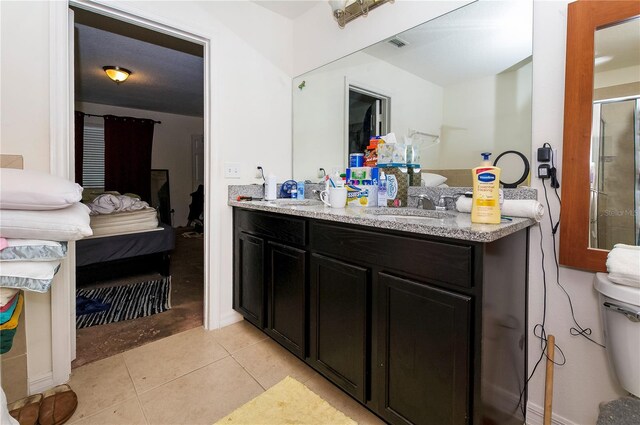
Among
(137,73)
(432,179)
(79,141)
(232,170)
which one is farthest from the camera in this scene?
(79,141)

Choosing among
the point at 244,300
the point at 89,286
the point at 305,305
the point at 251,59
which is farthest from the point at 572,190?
the point at 89,286

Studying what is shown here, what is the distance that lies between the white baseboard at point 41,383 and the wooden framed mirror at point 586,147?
8.30 ft

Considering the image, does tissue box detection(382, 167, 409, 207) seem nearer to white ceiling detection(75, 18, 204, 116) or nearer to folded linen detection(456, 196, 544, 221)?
folded linen detection(456, 196, 544, 221)

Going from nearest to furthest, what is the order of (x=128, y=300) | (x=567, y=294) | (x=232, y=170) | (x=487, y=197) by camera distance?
1. (x=487, y=197)
2. (x=567, y=294)
3. (x=232, y=170)
4. (x=128, y=300)

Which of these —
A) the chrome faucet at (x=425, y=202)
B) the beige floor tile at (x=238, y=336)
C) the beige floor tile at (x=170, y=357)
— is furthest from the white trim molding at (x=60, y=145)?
the chrome faucet at (x=425, y=202)

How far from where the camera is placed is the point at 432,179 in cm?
168

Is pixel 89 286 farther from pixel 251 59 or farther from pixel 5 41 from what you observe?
pixel 251 59

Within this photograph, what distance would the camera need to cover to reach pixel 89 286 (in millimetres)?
2902

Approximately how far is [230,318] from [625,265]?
2.20m

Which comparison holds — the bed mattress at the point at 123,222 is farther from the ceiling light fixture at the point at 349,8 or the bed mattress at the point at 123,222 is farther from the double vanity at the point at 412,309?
the ceiling light fixture at the point at 349,8

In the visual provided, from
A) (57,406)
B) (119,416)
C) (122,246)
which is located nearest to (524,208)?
(119,416)

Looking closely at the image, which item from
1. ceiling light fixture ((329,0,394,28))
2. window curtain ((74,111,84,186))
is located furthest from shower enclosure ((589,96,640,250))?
window curtain ((74,111,84,186))

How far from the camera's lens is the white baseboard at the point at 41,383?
1482 mm

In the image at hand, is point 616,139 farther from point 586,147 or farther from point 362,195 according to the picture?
point 362,195
